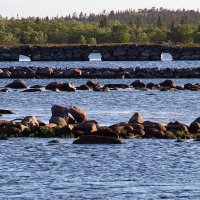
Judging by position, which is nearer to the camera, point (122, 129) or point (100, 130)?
point (100, 130)

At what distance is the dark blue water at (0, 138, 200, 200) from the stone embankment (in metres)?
133

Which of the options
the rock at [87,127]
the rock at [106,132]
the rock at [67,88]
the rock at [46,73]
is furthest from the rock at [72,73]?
the rock at [106,132]

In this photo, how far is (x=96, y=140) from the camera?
136 feet

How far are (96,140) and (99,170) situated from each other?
20.6 feet

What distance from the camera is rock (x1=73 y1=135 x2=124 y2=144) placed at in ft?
136

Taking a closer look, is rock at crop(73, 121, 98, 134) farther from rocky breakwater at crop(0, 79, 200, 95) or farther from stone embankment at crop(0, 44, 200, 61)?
stone embankment at crop(0, 44, 200, 61)

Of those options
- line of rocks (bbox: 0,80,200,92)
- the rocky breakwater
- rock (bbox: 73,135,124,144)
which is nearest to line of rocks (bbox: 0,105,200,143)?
rock (bbox: 73,135,124,144)

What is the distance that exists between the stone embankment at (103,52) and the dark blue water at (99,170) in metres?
133

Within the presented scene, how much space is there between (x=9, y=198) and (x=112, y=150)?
9870 mm

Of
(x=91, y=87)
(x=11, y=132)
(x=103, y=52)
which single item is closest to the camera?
(x=11, y=132)

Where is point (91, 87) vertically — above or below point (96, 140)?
below

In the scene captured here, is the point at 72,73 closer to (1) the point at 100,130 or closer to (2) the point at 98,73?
(2) the point at 98,73

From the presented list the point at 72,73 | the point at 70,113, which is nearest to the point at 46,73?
the point at 72,73

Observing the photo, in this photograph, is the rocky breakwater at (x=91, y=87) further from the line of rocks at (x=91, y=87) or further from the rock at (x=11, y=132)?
the rock at (x=11, y=132)
